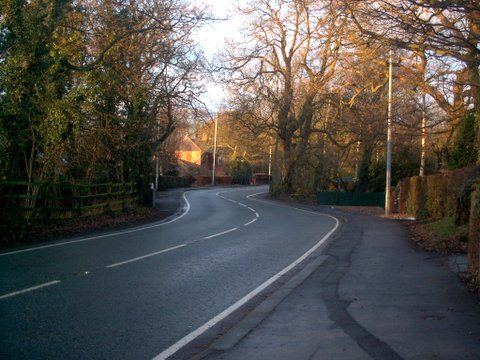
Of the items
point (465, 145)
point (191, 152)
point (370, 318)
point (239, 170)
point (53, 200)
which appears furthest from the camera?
point (191, 152)

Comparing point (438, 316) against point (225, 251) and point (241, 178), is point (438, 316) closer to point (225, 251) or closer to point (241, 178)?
point (225, 251)

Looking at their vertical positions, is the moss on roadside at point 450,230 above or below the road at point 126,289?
above

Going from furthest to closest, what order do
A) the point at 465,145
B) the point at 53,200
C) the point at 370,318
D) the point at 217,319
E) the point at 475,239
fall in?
the point at 465,145
the point at 53,200
the point at 475,239
the point at 217,319
the point at 370,318

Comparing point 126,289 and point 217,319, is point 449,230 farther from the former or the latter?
point 217,319

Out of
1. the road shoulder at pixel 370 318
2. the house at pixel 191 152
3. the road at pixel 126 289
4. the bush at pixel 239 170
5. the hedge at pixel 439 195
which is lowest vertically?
the road at pixel 126 289

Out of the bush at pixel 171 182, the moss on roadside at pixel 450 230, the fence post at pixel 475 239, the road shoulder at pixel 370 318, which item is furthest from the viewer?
the bush at pixel 171 182

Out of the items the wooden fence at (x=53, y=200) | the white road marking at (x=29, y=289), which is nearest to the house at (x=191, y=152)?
the wooden fence at (x=53, y=200)

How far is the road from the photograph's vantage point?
21.0 feet

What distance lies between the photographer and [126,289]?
923cm

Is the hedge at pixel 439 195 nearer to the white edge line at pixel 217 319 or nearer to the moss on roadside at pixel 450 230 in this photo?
the moss on roadside at pixel 450 230

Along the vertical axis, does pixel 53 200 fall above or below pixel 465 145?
below

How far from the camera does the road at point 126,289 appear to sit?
6387 mm

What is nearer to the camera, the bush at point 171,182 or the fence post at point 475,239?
the fence post at point 475,239

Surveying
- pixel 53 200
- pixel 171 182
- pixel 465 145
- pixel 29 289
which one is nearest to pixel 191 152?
pixel 171 182
